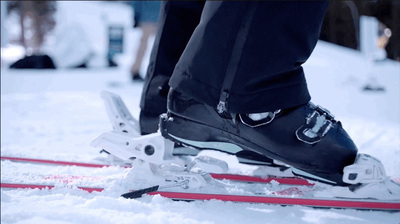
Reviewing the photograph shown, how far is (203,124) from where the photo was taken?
929 millimetres

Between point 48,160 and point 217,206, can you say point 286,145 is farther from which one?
point 48,160

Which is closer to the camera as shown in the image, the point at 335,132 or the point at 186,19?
the point at 335,132

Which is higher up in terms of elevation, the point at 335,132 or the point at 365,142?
the point at 335,132

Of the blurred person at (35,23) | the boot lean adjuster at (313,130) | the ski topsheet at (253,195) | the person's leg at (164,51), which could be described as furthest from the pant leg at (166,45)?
the blurred person at (35,23)

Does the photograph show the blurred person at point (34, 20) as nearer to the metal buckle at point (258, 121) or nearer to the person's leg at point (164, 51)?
the person's leg at point (164, 51)

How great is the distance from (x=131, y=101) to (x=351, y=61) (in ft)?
8.59

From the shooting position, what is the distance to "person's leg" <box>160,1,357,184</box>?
31.7 inches

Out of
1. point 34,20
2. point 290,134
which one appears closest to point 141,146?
point 290,134

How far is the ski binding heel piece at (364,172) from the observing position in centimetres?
87

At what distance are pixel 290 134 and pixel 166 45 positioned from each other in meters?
→ 0.61

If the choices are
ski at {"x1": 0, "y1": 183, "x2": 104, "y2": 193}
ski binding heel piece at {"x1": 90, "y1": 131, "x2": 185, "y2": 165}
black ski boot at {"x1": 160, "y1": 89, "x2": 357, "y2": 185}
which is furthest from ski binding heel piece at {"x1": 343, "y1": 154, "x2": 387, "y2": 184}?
ski at {"x1": 0, "y1": 183, "x2": 104, "y2": 193}

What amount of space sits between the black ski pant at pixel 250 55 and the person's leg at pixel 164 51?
43 cm

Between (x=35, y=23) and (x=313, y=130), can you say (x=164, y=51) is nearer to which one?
(x=313, y=130)

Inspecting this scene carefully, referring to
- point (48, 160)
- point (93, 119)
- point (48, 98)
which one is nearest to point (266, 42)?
point (48, 160)
